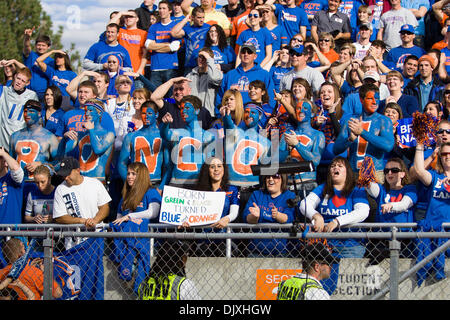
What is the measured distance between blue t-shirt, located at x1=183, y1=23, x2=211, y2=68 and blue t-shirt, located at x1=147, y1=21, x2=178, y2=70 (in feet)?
0.81

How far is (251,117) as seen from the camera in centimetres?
962

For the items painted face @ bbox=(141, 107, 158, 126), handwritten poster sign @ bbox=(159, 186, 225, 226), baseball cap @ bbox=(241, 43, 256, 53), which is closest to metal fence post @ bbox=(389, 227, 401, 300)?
handwritten poster sign @ bbox=(159, 186, 225, 226)

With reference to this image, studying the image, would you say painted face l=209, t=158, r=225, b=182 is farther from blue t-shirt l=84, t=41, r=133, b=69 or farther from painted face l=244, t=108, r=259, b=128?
blue t-shirt l=84, t=41, r=133, b=69

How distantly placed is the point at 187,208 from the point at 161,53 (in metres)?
5.51

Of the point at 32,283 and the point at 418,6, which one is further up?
the point at 418,6

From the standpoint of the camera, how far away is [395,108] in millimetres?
9648

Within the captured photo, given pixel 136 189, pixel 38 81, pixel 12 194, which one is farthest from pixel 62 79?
pixel 136 189

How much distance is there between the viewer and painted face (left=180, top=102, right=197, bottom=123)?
31.9 feet

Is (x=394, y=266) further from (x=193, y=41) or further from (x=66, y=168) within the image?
(x=193, y=41)

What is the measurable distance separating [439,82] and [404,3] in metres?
3.24

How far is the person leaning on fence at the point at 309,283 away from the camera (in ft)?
20.5

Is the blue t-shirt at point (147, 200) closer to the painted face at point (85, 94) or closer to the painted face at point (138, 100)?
the painted face at point (138, 100)

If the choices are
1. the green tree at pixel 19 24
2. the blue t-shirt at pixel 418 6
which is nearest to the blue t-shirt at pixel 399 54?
the blue t-shirt at pixel 418 6

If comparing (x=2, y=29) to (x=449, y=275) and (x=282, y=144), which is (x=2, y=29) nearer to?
(x=282, y=144)
